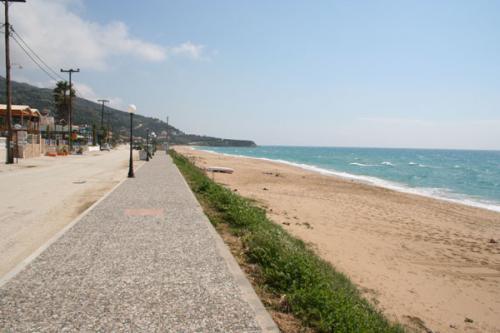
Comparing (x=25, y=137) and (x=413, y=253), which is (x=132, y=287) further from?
(x=25, y=137)

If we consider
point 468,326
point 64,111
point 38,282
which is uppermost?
point 64,111

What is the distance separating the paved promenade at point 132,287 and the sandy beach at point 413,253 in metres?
2.75

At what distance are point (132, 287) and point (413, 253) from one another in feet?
24.8

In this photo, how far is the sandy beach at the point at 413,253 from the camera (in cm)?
641

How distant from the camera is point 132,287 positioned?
15.4 ft

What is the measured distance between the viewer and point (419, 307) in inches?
252

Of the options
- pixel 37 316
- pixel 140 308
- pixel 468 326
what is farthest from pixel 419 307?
pixel 37 316

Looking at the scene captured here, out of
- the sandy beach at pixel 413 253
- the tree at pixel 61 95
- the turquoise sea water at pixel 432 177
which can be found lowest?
the turquoise sea water at pixel 432 177

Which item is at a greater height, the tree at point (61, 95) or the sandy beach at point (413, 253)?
the tree at point (61, 95)

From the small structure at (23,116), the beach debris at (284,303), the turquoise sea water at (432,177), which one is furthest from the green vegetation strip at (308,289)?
the small structure at (23,116)

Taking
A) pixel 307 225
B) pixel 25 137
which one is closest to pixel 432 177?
pixel 307 225

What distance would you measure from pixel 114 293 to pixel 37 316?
2.69ft

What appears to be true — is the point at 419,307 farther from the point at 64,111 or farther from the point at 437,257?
the point at 64,111

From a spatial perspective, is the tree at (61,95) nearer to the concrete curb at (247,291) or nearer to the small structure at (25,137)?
the small structure at (25,137)
